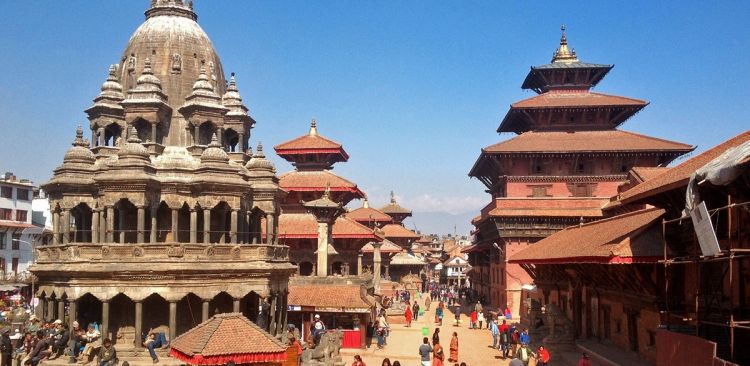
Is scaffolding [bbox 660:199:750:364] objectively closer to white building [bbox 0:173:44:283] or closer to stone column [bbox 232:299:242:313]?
stone column [bbox 232:299:242:313]

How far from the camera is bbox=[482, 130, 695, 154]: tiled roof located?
4797 centimetres

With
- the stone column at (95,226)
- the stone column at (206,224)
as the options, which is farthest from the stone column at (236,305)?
the stone column at (95,226)

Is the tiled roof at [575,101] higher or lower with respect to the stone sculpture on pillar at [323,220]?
higher

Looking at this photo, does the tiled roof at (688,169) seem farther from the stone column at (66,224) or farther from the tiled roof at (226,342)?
the stone column at (66,224)

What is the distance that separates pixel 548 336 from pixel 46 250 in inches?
871

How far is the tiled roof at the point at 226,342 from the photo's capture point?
16.7 meters

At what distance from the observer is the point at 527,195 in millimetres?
49219

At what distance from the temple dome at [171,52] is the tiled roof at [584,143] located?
22.0 meters

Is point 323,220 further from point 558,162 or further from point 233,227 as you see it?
point 558,162

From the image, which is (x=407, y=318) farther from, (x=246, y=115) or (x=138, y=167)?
(x=138, y=167)

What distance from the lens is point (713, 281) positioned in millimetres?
17266

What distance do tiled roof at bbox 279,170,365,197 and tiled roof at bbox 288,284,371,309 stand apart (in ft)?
43.4

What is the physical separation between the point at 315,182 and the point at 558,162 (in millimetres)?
17770

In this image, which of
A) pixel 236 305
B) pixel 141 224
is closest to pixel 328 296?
pixel 236 305
